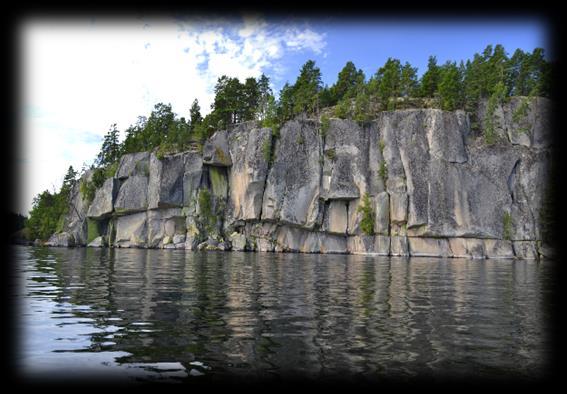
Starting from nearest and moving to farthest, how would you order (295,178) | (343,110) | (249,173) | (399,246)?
(399,246)
(295,178)
(249,173)
(343,110)

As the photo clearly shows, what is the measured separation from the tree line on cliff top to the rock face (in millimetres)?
5026

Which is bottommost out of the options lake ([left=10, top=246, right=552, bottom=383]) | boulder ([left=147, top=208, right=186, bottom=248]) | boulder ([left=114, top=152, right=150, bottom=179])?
lake ([left=10, top=246, right=552, bottom=383])

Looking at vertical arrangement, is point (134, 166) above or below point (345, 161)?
above

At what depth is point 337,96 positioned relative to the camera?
334 ft

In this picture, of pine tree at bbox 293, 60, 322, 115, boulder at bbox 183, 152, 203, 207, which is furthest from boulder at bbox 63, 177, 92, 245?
pine tree at bbox 293, 60, 322, 115

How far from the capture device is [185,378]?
7.14 metres

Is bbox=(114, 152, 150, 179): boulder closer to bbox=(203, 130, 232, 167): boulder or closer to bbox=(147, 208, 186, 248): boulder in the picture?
bbox=(147, 208, 186, 248): boulder

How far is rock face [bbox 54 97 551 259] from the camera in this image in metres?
68.9

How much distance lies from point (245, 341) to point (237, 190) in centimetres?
7413

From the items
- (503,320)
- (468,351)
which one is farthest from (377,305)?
(468,351)

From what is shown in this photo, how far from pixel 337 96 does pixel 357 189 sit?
3457 centimetres

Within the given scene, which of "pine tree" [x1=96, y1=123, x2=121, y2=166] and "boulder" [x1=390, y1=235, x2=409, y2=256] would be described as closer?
"boulder" [x1=390, y1=235, x2=409, y2=256]

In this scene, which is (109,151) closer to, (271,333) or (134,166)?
(134,166)

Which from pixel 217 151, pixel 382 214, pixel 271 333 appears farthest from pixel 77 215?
pixel 271 333
